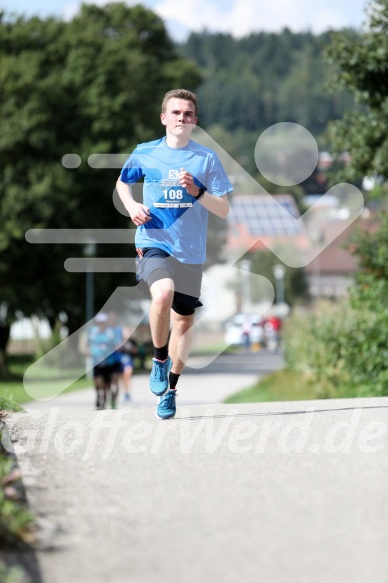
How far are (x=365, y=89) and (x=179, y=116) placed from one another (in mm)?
8558

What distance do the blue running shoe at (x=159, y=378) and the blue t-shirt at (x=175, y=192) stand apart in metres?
0.69

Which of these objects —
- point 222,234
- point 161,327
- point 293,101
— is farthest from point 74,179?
point 293,101

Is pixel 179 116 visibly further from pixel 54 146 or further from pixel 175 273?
pixel 54 146

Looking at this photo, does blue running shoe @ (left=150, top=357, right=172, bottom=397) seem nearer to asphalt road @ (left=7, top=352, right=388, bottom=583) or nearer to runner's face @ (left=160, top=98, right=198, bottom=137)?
asphalt road @ (left=7, top=352, right=388, bottom=583)

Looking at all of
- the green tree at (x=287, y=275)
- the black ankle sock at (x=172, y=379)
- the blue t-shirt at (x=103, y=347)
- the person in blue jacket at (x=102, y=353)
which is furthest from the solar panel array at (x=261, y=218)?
the black ankle sock at (x=172, y=379)

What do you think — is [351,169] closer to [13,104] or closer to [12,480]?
[12,480]

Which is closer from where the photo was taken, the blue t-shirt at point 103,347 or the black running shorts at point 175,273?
the black running shorts at point 175,273

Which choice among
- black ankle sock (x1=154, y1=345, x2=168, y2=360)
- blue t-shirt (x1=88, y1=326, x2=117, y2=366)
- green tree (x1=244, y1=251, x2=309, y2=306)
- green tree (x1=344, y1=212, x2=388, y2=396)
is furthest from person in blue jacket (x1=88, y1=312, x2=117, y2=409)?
green tree (x1=244, y1=251, x2=309, y2=306)

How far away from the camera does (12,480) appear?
5.10m

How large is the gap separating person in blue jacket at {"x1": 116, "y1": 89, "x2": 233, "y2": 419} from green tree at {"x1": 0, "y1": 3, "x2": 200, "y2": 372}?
29.9 m

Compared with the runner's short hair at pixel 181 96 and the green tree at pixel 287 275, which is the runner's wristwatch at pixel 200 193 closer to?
the runner's short hair at pixel 181 96

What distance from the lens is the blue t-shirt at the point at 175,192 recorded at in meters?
7.51

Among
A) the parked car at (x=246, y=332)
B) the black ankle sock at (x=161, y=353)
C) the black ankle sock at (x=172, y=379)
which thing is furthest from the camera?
the parked car at (x=246, y=332)

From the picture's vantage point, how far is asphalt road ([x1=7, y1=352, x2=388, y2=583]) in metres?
4.09
